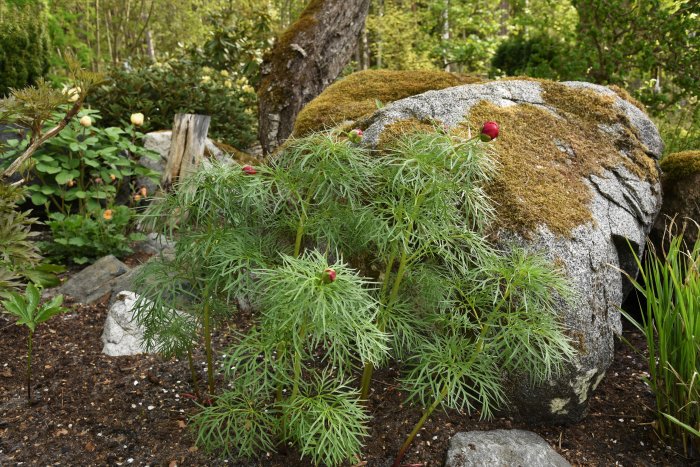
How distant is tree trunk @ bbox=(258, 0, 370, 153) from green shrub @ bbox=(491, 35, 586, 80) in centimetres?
283

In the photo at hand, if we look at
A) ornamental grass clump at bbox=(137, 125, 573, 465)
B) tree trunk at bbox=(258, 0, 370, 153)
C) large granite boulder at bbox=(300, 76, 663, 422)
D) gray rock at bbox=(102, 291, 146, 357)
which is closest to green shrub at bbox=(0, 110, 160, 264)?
gray rock at bbox=(102, 291, 146, 357)

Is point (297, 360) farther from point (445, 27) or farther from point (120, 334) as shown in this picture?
point (445, 27)

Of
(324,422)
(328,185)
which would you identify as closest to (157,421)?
(324,422)

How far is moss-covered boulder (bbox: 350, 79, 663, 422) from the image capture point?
2.50 metres

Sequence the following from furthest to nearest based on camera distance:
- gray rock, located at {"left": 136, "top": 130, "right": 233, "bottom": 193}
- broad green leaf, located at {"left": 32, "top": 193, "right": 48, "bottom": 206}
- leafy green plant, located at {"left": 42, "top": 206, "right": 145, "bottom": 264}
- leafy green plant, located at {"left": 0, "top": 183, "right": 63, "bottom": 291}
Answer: gray rock, located at {"left": 136, "top": 130, "right": 233, "bottom": 193} < broad green leaf, located at {"left": 32, "top": 193, "right": 48, "bottom": 206} < leafy green plant, located at {"left": 42, "top": 206, "right": 145, "bottom": 264} < leafy green plant, located at {"left": 0, "top": 183, "right": 63, "bottom": 291}

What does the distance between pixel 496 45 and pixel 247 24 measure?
485cm

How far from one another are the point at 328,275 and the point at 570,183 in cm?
170

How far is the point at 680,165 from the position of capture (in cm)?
350

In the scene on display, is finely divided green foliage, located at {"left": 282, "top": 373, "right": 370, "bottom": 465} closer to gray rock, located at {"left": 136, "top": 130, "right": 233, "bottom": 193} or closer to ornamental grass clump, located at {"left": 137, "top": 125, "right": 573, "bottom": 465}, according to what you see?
ornamental grass clump, located at {"left": 137, "top": 125, "right": 573, "bottom": 465}

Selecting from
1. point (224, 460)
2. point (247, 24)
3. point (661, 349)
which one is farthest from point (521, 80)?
point (247, 24)

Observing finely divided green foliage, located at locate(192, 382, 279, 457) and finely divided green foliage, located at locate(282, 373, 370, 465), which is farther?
finely divided green foliage, located at locate(192, 382, 279, 457)

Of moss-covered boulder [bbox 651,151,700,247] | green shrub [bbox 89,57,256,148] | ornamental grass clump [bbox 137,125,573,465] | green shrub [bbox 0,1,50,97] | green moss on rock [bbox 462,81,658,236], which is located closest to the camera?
ornamental grass clump [bbox 137,125,573,465]

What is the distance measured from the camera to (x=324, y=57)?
5.77m

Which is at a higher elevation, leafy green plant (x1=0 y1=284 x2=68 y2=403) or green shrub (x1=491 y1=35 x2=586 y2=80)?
green shrub (x1=491 y1=35 x2=586 y2=80)
